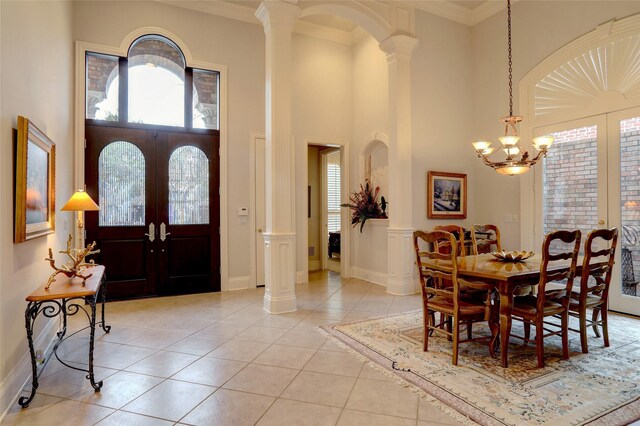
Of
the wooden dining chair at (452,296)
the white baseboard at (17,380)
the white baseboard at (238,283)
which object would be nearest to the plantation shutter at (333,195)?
the white baseboard at (238,283)

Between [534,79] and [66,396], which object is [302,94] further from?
[66,396]

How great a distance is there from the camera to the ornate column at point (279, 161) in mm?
4453

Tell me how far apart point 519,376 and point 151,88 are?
5677mm

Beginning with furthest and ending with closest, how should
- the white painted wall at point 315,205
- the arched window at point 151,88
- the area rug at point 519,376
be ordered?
the white painted wall at point 315,205
the arched window at point 151,88
the area rug at point 519,376

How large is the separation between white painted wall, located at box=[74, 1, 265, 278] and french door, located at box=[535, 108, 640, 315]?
14.3ft

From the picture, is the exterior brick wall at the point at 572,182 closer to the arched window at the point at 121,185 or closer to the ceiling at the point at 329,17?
the ceiling at the point at 329,17

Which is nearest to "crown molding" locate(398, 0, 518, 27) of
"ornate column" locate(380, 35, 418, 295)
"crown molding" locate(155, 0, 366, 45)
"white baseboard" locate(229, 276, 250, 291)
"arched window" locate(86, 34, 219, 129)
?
"ornate column" locate(380, 35, 418, 295)

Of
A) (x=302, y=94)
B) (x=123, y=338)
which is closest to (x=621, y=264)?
(x=302, y=94)

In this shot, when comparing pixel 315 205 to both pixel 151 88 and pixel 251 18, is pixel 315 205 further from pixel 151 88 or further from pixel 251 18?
pixel 151 88

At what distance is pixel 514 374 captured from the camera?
2.75 m

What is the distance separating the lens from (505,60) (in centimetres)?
562

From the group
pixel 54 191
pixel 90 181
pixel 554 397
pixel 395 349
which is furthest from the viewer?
pixel 90 181

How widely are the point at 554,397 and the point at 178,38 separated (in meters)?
6.06

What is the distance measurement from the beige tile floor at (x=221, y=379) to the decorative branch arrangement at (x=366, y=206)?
2210mm
